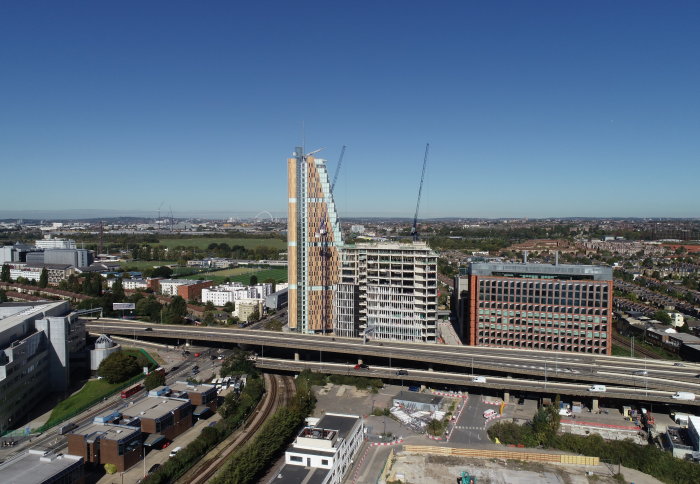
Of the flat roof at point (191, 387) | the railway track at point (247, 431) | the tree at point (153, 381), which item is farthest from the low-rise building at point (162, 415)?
the tree at point (153, 381)

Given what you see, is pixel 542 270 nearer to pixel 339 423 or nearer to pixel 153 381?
pixel 339 423

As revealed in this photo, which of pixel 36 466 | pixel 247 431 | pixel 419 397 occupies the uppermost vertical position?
pixel 36 466

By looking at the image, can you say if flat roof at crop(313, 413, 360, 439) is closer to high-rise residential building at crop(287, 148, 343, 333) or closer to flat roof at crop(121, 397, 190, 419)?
flat roof at crop(121, 397, 190, 419)

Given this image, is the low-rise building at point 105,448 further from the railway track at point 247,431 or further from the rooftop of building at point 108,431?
the railway track at point 247,431

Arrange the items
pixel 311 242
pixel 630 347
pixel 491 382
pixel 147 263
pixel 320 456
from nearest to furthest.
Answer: pixel 320 456 < pixel 491 382 < pixel 630 347 < pixel 311 242 < pixel 147 263

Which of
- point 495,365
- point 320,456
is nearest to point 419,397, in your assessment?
point 495,365

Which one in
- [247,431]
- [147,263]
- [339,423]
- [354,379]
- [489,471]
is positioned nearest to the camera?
[489,471]

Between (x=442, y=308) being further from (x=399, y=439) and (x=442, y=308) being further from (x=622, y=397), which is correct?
(x=399, y=439)
